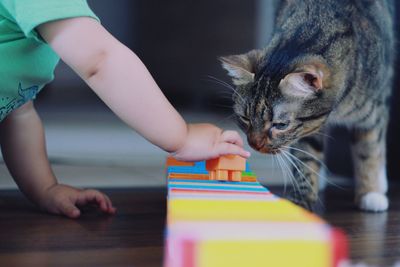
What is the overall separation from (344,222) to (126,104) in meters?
0.57

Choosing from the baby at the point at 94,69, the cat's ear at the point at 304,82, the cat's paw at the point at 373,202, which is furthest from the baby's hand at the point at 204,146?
the cat's paw at the point at 373,202

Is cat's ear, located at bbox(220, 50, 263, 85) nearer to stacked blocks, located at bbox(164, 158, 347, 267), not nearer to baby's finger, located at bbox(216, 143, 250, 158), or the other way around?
baby's finger, located at bbox(216, 143, 250, 158)

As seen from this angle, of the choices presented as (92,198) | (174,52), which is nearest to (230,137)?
(92,198)

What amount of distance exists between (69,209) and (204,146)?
375mm

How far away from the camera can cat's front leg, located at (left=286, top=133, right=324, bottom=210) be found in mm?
1441

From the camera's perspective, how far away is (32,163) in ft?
4.22

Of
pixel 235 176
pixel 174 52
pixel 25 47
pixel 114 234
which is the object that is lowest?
pixel 114 234

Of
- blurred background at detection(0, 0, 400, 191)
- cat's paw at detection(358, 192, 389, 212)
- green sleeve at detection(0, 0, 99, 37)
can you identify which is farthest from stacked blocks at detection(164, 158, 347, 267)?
blurred background at detection(0, 0, 400, 191)

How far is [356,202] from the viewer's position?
1521 millimetres

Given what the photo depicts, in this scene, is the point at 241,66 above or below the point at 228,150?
above

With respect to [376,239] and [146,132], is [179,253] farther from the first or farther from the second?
[376,239]

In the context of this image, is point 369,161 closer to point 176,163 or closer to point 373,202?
point 373,202

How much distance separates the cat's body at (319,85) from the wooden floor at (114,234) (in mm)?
147

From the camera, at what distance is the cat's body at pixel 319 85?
1.29 meters
